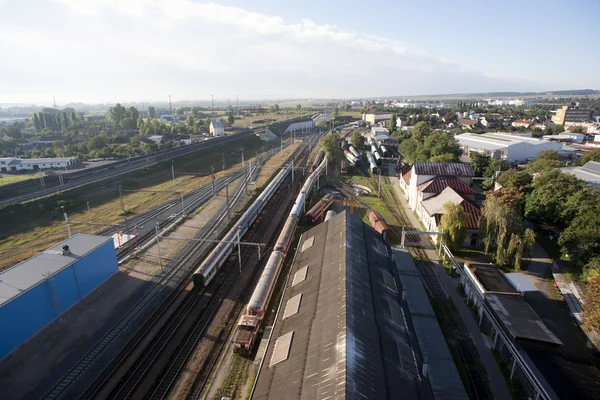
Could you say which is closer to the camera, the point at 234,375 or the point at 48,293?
the point at 234,375

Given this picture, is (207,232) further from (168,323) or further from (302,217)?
(168,323)

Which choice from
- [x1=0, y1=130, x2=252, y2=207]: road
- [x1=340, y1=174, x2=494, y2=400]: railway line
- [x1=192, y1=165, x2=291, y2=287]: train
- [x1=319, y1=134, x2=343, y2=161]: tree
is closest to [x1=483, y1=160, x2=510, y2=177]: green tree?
[x1=340, y1=174, x2=494, y2=400]: railway line

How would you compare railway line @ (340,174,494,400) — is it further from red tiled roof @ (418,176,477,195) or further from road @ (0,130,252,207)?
road @ (0,130,252,207)

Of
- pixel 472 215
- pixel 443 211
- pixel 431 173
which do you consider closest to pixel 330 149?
pixel 431 173

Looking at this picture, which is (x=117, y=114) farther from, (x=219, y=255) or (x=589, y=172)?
(x=589, y=172)

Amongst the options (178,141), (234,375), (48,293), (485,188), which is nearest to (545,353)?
(234,375)

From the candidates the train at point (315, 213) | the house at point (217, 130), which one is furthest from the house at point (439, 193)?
the house at point (217, 130)

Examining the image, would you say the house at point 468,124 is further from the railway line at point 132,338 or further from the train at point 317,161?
the railway line at point 132,338
